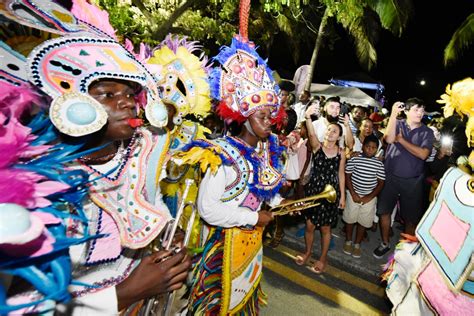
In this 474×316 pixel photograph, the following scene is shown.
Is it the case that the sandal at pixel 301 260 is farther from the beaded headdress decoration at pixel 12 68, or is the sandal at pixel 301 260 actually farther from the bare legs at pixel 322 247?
the beaded headdress decoration at pixel 12 68

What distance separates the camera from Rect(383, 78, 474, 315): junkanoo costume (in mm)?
1942

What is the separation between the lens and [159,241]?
1.85 meters

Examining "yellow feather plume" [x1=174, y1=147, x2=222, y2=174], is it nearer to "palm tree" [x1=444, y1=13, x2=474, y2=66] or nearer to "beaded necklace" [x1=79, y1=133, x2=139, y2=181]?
"beaded necklace" [x1=79, y1=133, x2=139, y2=181]

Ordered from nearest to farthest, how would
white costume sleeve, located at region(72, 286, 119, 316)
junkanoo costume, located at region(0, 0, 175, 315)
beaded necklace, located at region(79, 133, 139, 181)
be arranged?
junkanoo costume, located at region(0, 0, 175, 315) → white costume sleeve, located at region(72, 286, 119, 316) → beaded necklace, located at region(79, 133, 139, 181)


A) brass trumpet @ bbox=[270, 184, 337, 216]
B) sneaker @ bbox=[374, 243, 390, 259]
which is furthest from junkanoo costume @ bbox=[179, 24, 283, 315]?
sneaker @ bbox=[374, 243, 390, 259]

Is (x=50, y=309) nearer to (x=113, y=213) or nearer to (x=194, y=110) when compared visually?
(x=113, y=213)

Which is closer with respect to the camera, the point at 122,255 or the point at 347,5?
the point at 122,255

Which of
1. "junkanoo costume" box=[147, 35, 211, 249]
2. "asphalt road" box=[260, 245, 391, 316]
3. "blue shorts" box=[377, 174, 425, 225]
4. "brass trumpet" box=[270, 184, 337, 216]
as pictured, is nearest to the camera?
"brass trumpet" box=[270, 184, 337, 216]

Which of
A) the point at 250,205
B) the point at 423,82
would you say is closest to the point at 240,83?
the point at 250,205

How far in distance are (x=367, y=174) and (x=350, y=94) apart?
13.8 meters

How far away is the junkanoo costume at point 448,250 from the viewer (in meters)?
1.94

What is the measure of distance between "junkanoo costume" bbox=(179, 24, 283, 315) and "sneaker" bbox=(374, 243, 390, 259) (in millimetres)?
2606

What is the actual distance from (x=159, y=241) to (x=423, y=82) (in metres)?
40.0

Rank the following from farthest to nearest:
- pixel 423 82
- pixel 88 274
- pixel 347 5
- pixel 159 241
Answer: pixel 423 82, pixel 347 5, pixel 159 241, pixel 88 274
